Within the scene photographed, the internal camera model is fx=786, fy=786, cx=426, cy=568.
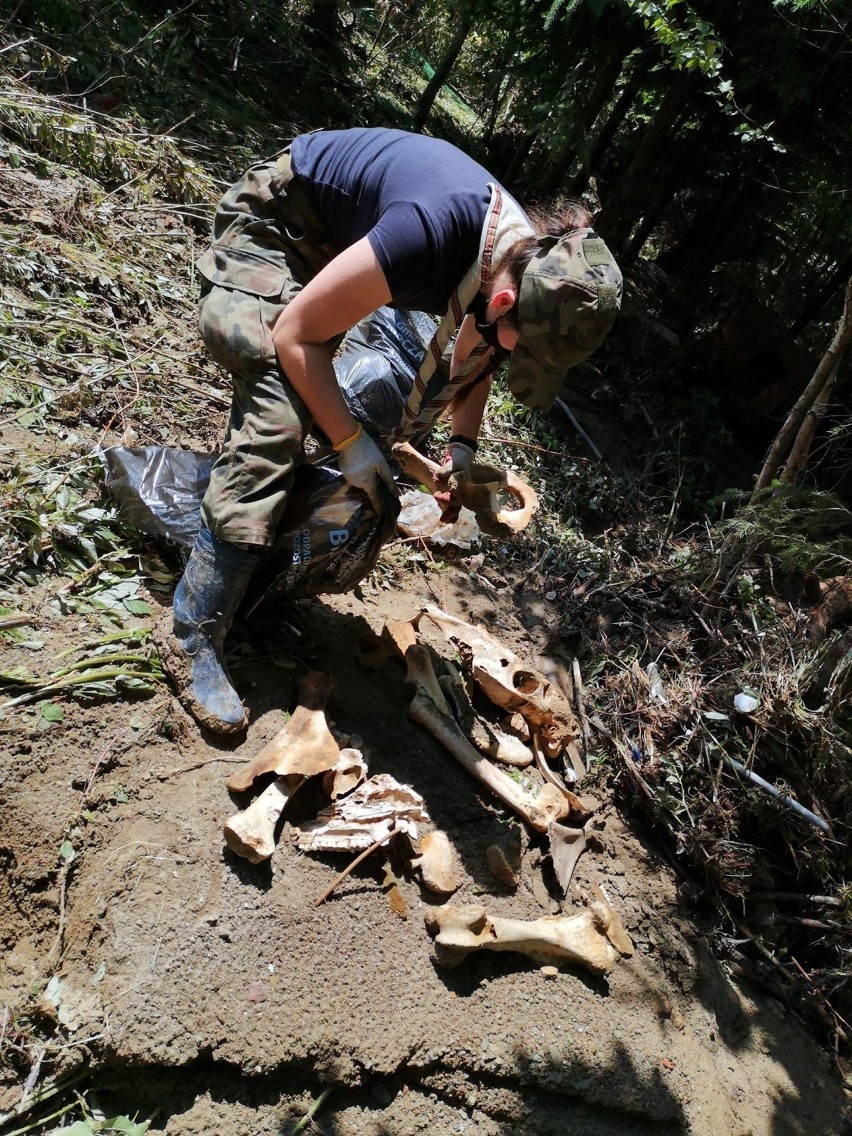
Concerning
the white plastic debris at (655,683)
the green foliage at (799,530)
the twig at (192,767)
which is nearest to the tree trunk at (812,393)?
the green foliage at (799,530)

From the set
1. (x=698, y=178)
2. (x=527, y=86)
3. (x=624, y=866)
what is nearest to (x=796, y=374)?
(x=698, y=178)

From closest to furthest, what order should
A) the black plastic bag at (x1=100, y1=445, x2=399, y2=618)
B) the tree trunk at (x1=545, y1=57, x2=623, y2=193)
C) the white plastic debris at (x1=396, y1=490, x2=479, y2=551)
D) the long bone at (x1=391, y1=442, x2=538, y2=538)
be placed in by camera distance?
the black plastic bag at (x1=100, y1=445, x2=399, y2=618) → the long bone at (x1=391, y1=442, x2=538, y2=538) → the white plastic debris at (x1=396, y1=490, x2=479, y2=551) → the tree trunk at (x1=545, y1=57, x2=623, y2=193)

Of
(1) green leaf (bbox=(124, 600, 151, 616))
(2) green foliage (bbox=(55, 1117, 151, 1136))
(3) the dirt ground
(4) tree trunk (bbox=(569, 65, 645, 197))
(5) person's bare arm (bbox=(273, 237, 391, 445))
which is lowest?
(2) green foliage (bbox=(55, 1117, 151, 1136))

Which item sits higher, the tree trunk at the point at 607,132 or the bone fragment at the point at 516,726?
the tree trunk at the point at 607,132

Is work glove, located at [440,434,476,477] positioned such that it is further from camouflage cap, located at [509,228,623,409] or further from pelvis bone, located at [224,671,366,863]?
pelvis bone, located at [224,671,366,863]

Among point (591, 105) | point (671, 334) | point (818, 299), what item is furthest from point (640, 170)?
point (818, 299)

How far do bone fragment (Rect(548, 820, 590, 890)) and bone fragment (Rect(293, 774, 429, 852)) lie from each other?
0.57 m

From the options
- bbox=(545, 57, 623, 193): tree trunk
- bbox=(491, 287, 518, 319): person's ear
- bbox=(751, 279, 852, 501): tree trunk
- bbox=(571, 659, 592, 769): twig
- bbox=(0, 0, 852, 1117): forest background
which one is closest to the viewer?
bbox=(491, 287, 518, 319): person's ear

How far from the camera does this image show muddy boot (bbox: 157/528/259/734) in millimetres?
2424

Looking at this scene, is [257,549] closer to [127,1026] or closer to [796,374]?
[127,1026]

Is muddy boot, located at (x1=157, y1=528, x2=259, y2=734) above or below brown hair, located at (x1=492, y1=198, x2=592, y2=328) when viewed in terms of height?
below

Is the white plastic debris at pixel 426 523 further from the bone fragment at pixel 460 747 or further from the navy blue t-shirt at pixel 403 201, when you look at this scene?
the navy blue t-shirt at pixel 403 201

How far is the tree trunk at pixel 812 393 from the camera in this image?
4.01 metres

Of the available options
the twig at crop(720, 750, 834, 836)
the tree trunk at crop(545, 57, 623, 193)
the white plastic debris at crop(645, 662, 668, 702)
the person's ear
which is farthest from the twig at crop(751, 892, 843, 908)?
the tree trunk at crop(545, 57, 623, 193)
